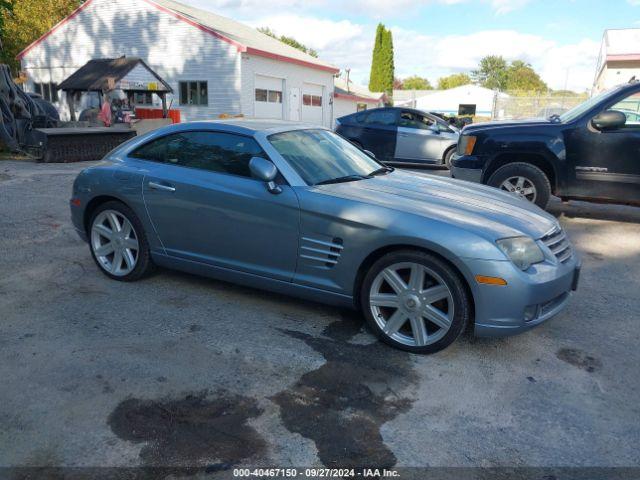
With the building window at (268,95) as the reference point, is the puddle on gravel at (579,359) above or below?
below

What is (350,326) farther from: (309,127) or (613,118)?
(613,118)

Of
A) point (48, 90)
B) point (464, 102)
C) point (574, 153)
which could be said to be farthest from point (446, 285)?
point (464, 102)

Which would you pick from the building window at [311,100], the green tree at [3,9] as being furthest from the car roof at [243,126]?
the building window at [311,100]

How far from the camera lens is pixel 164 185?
4359mm

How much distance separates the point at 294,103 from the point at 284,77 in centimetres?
158

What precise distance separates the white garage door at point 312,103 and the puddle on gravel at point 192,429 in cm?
2505

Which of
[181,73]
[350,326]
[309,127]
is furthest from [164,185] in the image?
[181,73]

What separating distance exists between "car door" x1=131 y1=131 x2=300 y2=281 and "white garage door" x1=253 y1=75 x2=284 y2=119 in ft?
61.2

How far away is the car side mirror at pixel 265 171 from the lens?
3.82 m

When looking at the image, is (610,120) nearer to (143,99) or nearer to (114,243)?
(114,243)

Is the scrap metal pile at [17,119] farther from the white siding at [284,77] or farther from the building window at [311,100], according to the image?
the building window at [311,100]

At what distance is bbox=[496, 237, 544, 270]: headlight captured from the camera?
3.34 m

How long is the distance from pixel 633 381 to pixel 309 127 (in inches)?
123

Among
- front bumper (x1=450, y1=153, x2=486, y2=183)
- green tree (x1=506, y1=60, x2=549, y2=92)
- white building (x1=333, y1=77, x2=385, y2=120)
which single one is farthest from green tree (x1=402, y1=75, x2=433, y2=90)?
front bumper (x1=450, y1=153, x2=486, y2=183)
